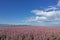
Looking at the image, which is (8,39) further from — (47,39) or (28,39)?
(47,39)

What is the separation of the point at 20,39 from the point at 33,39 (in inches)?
33.9

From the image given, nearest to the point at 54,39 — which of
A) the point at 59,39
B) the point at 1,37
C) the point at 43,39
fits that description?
the point at 59,39

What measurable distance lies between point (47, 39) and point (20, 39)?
68.3 inches

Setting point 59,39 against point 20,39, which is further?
point 59,39

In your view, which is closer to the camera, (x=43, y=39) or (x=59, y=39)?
(x=43, y=39)

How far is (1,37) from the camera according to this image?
12039 mm

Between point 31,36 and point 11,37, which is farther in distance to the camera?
point 31,36

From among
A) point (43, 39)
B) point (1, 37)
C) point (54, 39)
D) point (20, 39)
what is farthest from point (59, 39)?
point (1, 37)

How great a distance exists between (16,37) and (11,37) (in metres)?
0.31

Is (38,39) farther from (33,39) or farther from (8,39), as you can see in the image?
(8,39)

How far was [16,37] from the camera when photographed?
11.4 meters

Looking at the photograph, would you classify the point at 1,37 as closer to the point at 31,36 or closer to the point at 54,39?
the point at 31,36

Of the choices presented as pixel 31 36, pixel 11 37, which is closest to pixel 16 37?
pixel 11 37

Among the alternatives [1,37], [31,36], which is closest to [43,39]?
[31,36]
